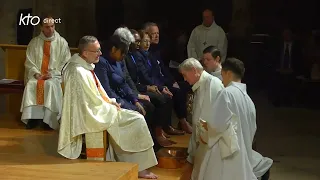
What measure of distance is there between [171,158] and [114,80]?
0.87 metres

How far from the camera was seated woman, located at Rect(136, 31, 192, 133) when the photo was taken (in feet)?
20.3

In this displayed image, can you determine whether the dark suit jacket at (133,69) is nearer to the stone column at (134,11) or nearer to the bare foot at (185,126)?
the bare foot at (185,126)

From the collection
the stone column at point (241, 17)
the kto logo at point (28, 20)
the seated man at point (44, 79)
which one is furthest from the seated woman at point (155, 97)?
the stone column at point (241, 17)

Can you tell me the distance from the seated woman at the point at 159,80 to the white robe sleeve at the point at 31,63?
1.31 metres

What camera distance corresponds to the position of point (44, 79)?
22.0 ft

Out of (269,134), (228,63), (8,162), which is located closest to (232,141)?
(228,63)

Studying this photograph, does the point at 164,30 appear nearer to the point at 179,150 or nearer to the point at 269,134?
the point at 269,134

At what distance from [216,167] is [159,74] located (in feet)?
7.05

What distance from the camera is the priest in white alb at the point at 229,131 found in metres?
4.65

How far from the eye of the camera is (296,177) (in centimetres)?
661

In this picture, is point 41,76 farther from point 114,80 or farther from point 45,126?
point 114,80

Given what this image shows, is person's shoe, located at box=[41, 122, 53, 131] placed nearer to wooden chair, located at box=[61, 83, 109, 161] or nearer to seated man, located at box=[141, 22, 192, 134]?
seated man, located at box=[141, 22, 192, 134]

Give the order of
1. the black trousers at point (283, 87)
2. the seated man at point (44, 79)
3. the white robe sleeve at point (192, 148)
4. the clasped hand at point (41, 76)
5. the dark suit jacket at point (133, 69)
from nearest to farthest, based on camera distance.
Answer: the white robe sleeve at point (192, 148)
the dark suit jacket at point (133, 69)
the seated man at point (44, 79)
the clasped hand at point (41, 76)
the black trousers at point (283, 87)

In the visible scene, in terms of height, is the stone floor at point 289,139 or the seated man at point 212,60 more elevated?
the seated man at point 212,60
